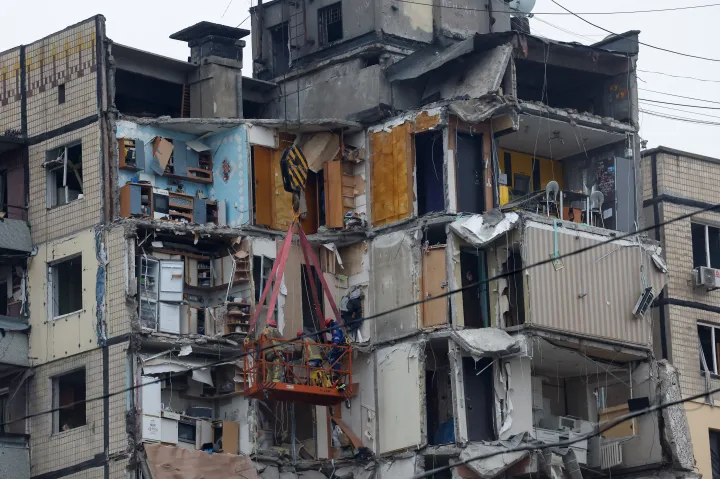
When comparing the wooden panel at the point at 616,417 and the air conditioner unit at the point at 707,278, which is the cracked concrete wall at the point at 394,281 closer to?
the wooden panel at the point at 616,417

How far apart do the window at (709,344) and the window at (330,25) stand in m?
13.9

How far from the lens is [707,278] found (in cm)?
5288

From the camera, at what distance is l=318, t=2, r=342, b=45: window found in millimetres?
51906

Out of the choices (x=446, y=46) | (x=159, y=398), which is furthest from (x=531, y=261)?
(x=159, y=398)

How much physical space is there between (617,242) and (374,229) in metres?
6.57

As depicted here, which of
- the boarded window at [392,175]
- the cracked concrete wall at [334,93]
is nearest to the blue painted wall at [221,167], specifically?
the cracked concrete wall at [334,93]

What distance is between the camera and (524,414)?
4588cm

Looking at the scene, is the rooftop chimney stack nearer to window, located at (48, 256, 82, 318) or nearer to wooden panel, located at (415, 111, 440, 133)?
wooden panel, located at (415, 111, 440, 133)

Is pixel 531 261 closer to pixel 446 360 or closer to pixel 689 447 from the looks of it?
pixel 446 360

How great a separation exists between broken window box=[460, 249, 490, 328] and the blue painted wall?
598 centimetres

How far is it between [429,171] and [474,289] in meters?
3.39

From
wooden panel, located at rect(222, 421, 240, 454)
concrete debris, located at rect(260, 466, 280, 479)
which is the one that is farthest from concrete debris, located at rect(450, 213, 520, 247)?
concrete debris, located at rect(260, 466, 280, 479)

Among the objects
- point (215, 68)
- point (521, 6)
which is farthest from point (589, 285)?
point (215, 68)

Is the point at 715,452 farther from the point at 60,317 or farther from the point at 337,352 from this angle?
the point at 60,317
